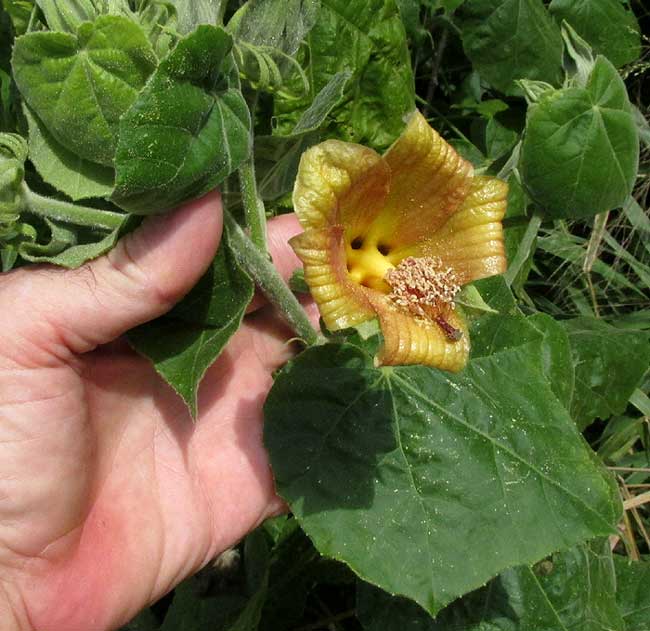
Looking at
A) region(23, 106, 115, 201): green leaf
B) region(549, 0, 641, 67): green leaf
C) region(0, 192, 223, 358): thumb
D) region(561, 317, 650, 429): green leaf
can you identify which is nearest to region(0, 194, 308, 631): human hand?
region(0, 192, 223, 358): thumb

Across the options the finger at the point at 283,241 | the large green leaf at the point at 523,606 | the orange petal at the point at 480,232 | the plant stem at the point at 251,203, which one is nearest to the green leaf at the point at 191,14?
the plant stem at the point at 251,203

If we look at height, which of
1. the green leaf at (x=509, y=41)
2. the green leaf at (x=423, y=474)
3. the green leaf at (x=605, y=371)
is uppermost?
the green leaf at (x=509, y=41)

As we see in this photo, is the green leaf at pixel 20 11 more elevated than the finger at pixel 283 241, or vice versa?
the green leaf at pixel 20 11

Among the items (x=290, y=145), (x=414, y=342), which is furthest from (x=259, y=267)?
(x=414, y=342)

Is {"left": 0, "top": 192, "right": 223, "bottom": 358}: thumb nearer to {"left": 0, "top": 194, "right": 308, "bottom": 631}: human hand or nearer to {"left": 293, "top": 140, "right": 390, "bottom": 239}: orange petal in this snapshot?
{"left": 0, "top": 194, "right": 308, "bottom": 631}: human hand

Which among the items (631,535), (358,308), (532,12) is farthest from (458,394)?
(532,12)

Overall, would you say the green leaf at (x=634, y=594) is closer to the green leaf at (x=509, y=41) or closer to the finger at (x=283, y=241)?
the finger at (x=283, y=241)
